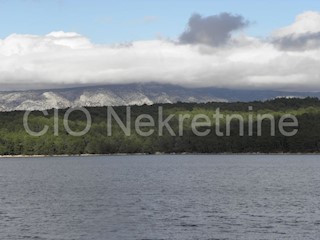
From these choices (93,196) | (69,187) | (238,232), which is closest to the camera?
(238,232)

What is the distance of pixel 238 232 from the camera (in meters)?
64.7

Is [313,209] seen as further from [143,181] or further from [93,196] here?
[143,181]

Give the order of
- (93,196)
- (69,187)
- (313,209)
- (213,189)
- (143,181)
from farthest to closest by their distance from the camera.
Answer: (143,181) → (69,187) → (213,189) → (93,196) → (313,209)

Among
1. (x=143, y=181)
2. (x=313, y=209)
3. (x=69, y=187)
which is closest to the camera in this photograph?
(x=313, y=209)

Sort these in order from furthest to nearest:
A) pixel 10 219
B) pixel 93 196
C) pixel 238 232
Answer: pixel 93 196
pixel 10 219
pixel 238 232

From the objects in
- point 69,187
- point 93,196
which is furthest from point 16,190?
point 93,196

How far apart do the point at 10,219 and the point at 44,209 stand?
9485 millimetres

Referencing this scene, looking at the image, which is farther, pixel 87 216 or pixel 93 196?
pixel 93 196

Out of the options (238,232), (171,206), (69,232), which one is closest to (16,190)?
→ (171,206)

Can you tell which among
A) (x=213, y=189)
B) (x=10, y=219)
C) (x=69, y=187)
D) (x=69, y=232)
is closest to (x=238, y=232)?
(x=69, y=232)

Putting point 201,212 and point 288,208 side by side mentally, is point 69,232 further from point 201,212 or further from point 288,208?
point 288,208

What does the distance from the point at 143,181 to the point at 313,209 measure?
5650 centimetres

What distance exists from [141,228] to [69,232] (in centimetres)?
761

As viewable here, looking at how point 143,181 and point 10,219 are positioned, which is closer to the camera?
point 10,219
